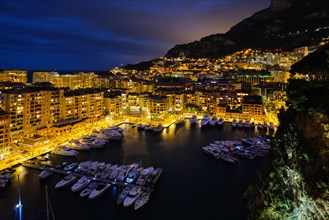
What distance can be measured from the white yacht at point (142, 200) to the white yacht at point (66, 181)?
4.68m

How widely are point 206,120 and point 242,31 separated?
78.8 metres

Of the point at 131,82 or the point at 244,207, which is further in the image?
the point at 131,82

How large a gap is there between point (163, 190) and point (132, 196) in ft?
7.30

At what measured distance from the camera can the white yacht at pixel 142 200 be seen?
14.4 meters

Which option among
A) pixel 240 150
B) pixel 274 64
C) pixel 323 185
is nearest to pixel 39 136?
pixel 240 150

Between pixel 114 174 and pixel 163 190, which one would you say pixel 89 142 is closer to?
pixel 114 174

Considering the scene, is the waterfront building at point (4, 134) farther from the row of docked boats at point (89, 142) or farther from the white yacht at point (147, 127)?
the white yacht at point (147, 127)

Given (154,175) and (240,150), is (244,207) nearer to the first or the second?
(154,175)

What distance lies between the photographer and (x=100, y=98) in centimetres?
3731

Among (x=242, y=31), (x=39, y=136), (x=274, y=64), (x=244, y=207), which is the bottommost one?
(x=244, y=207)

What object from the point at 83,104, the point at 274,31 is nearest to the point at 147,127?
the point at 83,104

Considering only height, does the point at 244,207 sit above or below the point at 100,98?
below

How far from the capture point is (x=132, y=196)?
49.2 feet

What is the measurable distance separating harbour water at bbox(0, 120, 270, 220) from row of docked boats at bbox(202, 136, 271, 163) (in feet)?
1.59
